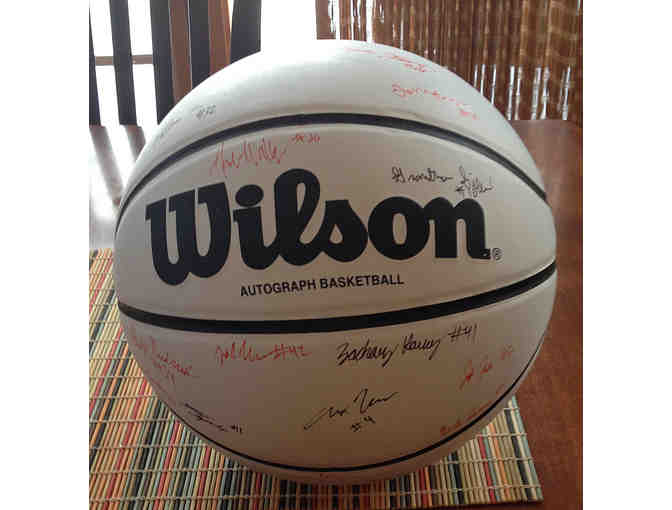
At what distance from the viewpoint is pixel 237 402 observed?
1.63ft

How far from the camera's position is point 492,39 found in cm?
155

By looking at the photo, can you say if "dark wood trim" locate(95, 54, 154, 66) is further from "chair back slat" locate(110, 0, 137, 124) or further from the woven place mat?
the woven place mat

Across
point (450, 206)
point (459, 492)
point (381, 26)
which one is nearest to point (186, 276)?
point (450, 206)

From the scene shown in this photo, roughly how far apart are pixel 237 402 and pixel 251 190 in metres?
0.17

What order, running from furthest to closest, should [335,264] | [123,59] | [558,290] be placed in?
1. [123,59]
2. [558,290]
3. [335,264]

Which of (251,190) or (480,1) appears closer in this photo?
(251,190)

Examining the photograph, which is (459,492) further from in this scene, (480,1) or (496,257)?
(480,1)
